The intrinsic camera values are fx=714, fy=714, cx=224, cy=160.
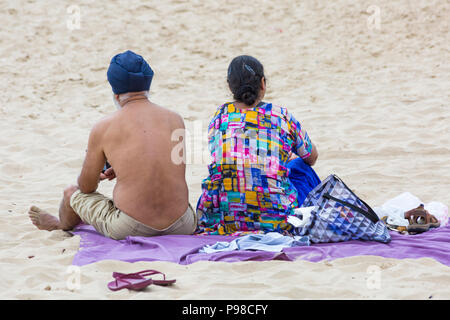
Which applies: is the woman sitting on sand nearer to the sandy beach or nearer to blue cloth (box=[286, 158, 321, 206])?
blue cloth (box=[286, 158, 321, 206])

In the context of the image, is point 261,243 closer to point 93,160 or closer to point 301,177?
point 301,177

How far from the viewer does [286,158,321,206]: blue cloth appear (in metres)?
4.96

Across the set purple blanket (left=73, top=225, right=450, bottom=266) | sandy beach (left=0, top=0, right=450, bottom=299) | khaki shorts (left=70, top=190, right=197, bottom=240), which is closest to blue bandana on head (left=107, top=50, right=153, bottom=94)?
khaki shorts (left=70, top=190, right=197, bottom=240)

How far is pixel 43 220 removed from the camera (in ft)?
16.0

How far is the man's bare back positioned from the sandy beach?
50cm

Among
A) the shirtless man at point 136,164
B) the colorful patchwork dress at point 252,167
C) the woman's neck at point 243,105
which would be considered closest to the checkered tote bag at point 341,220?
the colorful patchwork dress at point 252,167

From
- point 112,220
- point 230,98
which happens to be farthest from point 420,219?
point 230,98

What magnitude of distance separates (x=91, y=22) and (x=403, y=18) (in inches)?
200

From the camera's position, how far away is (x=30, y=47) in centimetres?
1096

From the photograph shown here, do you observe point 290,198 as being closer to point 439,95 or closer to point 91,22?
point 439,95

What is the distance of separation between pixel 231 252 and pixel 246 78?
44.3 inches

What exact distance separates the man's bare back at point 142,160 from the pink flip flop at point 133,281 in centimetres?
77

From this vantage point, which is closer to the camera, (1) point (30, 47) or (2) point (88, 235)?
(2) point (88, 235)
